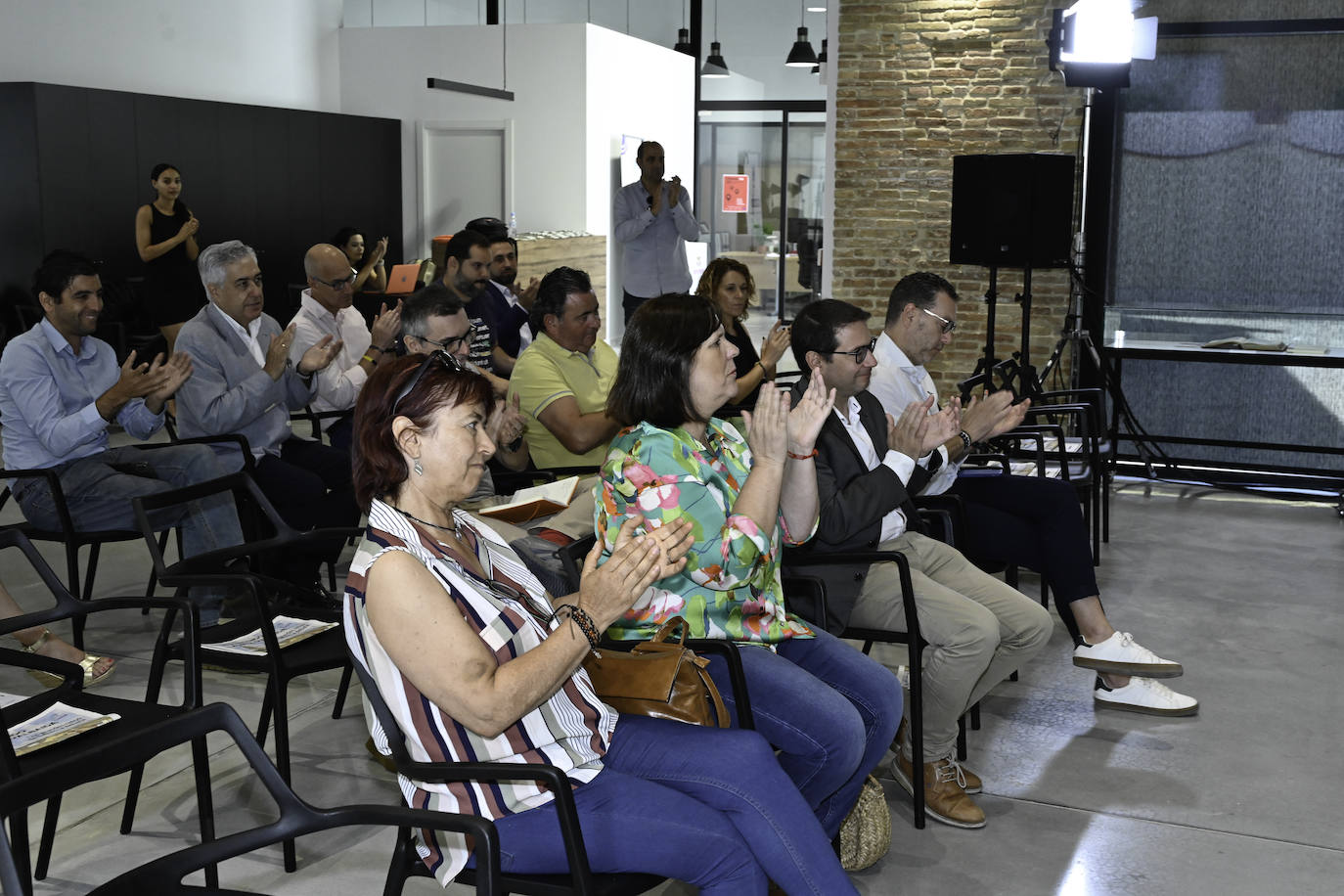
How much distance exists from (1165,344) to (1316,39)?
1.80m

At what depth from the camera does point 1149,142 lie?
7469 millimetres

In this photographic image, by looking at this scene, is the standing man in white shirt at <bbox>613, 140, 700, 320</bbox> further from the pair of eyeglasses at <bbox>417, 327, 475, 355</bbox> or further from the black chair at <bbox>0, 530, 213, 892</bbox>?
the black chair at <bbox>0, 530, 213, 892</bbox>

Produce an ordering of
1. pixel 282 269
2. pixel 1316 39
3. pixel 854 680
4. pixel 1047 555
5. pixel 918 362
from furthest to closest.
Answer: pixel 282 269
pixel 1316 39
pixel 918 362
pixel 1047 555
pixel 854 680

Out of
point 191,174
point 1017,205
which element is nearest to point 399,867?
point 1017,205

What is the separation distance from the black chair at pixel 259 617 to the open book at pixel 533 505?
380mm

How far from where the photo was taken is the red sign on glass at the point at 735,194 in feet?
48.4

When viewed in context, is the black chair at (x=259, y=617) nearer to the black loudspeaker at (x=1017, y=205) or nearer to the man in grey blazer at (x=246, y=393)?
the man in grey blazer at (x=246, y=393)

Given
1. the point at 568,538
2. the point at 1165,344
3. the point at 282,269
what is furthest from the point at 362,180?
the point at 568,538

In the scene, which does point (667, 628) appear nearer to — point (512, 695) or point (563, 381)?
point (512, 695)

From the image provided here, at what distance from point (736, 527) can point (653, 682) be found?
46 centimetres

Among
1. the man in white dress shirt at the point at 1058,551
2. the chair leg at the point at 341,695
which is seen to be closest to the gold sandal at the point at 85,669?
the chair leg at the point at 341,695

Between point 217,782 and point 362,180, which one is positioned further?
point 362,180

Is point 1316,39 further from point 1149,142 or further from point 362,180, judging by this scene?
point 362,180

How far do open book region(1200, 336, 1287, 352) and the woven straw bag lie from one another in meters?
5.18
